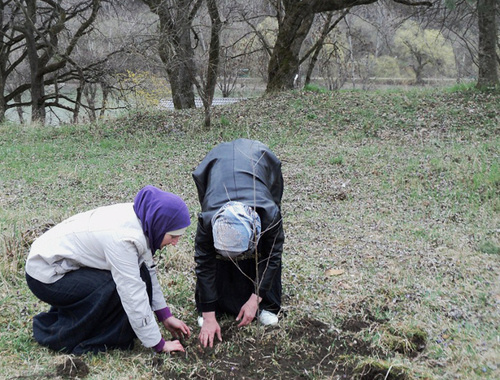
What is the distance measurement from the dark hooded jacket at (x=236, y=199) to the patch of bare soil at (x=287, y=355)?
0.94 feet

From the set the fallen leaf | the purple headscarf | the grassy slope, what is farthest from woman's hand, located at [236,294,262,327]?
the fallen leaf

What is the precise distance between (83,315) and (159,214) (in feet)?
2.79

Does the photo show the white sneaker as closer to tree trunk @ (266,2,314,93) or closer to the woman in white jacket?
the woman in white jacket

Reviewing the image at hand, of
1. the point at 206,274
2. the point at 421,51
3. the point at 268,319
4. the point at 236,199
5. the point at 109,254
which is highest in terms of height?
the point at 421,51

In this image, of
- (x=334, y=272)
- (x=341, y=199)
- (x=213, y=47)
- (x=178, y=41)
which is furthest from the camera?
(x=178, y=41)

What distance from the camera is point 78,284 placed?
3.03 metres

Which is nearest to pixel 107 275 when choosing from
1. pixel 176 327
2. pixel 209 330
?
pixel 176 327

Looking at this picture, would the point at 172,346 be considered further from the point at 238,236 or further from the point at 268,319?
the point at 238,236

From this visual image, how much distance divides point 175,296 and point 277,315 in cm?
83

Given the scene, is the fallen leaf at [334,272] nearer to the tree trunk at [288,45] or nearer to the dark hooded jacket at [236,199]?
the dark hooded jacket at [236,199]

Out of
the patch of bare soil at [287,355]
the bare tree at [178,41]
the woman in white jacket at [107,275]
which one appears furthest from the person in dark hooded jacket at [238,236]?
the bare tree at [178,41]

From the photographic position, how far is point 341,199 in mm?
6434

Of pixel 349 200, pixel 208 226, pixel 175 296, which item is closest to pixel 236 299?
pixel 175 296

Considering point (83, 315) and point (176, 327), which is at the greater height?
point (83, 315)
